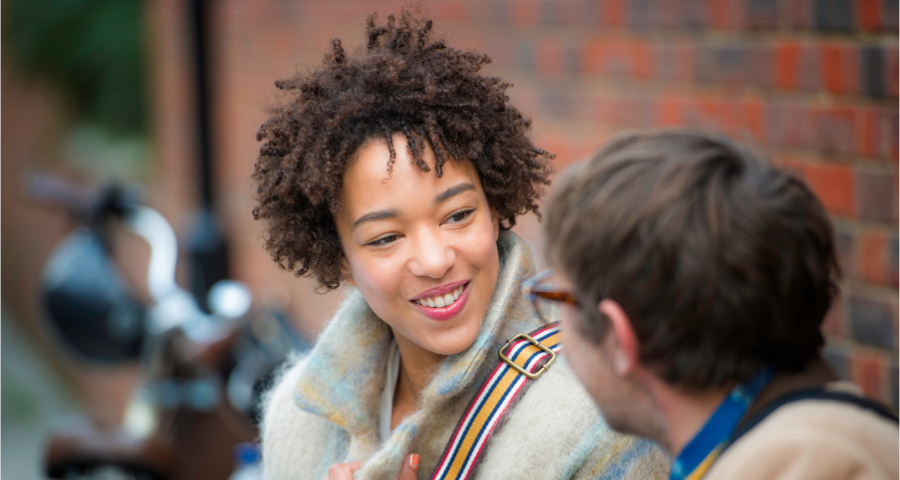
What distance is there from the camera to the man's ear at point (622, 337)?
4.25 feet

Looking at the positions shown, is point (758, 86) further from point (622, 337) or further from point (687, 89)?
point (622, 337)

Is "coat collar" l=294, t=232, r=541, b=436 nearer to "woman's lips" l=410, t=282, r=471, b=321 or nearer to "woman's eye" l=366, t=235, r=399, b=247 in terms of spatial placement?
"woman's lips" l=410, t=282, r=471, b=321

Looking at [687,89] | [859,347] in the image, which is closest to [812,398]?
[859,347]

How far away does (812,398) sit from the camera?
1.20 metres

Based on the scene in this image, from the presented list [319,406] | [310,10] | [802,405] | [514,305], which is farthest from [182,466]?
[310,10]

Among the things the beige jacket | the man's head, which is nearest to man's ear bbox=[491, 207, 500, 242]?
the man's head

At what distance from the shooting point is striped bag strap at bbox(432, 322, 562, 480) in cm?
178

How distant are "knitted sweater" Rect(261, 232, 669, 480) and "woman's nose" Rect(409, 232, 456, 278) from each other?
6.9 inches

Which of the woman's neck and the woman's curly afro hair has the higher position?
the woman's curly afro hair

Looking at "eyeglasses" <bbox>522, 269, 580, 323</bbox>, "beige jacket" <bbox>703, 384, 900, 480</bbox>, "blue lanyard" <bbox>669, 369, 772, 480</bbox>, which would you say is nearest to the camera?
"beige jacket" <bbox>703, 384, 900, 480</bbox>

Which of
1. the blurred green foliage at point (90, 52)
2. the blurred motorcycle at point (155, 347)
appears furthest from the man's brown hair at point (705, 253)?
the blurred green foliage at point (90, 52)

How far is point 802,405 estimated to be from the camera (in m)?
1.18

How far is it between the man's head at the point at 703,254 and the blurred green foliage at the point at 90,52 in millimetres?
7565

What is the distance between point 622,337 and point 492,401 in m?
0.56
